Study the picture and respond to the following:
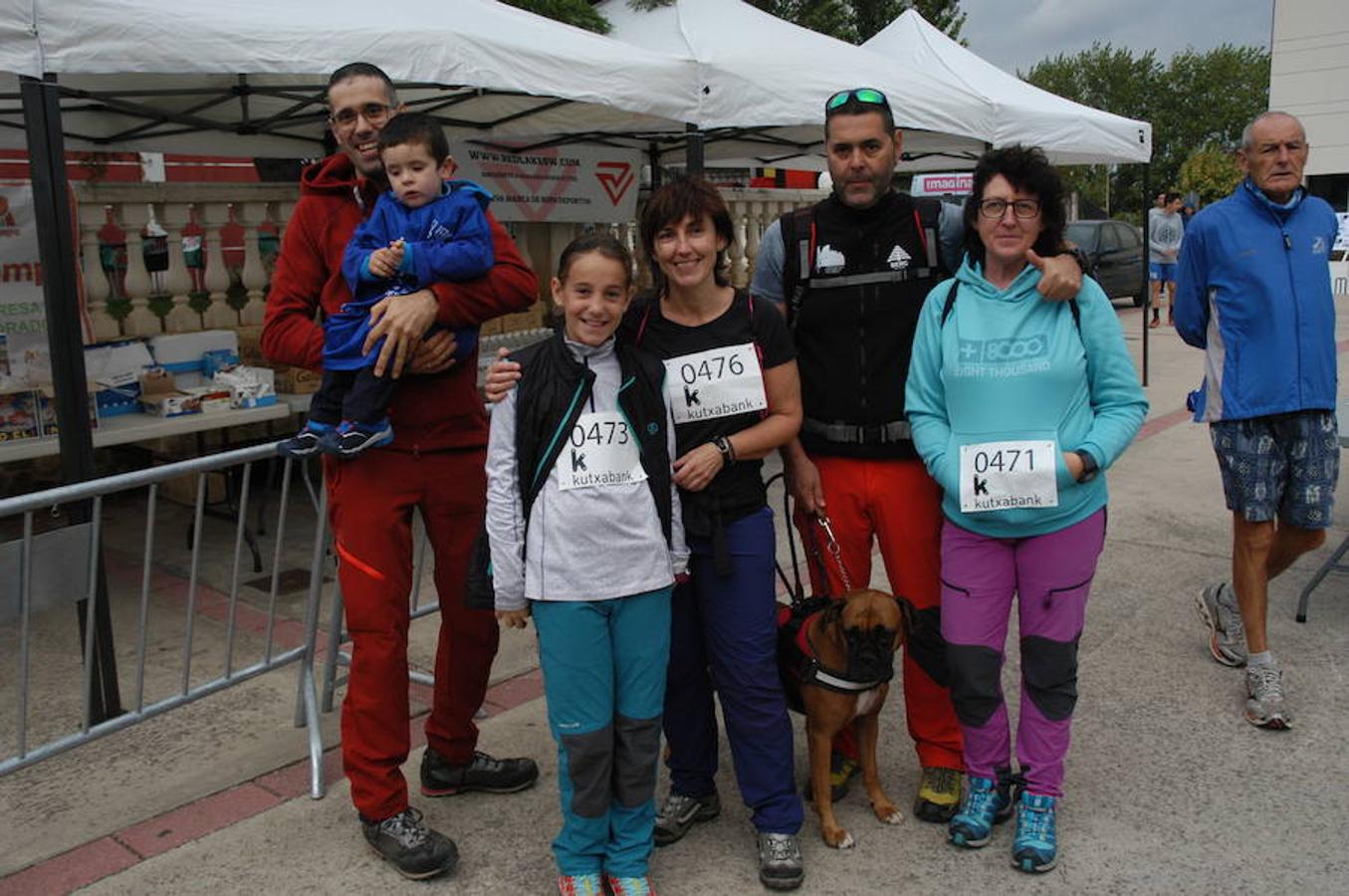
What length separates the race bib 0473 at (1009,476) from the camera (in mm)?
2797

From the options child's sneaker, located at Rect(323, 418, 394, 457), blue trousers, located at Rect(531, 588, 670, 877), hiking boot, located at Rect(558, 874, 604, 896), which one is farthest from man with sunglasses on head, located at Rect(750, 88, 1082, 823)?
child's sneaker, located at Rect(323, 418, 394, 457)

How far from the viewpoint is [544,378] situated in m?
2.68

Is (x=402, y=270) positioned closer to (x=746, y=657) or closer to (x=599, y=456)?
(x=599, y=456)

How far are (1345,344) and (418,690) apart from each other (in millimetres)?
12274

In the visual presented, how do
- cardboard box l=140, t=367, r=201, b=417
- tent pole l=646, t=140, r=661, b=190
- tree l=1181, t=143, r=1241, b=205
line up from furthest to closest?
tree l=1181, t=143, r=1241, b=205 → tent pole l=646, t=140, r=661, b=190 → cardboard box l=140, t=367, r=201, b=417

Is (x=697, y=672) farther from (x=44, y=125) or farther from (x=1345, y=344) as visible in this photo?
(x=1345, y=344)

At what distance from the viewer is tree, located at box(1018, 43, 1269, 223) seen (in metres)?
67.8

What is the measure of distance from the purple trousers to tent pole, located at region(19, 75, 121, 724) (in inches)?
101

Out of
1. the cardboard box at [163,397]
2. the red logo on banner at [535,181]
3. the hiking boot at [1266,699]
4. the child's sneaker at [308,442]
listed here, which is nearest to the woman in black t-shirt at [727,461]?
the child's sneaker at [308,442]

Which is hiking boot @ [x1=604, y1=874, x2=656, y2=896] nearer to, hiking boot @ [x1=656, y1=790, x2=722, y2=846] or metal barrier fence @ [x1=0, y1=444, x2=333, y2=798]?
hiking boot @ [x1=656, y1=790, x2=722, y2=846]

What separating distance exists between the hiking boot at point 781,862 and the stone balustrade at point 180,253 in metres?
4.26

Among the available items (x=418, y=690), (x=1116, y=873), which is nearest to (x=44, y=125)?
(x=418, y=690)

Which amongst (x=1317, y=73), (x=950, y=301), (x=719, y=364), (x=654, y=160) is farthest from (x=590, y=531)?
(x=1317, y=73)

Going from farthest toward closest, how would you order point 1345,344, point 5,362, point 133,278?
point 1345,344 < point 133,278 < point 5,362
